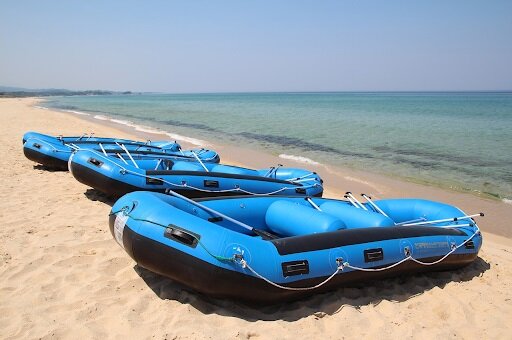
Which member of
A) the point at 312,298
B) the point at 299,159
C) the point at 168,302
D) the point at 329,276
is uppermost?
the point at 329,276

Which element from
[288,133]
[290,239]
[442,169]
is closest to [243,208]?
[290,239]

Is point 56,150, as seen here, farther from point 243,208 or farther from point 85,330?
point 85,330

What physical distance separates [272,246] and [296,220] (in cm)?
104

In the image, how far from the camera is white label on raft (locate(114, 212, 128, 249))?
3.79 metres

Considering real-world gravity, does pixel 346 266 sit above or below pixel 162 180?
below

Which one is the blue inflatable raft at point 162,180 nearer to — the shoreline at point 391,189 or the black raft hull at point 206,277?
the shoreline at point 391,189

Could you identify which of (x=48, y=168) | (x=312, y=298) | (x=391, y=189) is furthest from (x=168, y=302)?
(x=391, y=189)

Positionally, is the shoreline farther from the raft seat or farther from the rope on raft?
the raft seat

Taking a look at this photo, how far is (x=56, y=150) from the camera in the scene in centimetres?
846

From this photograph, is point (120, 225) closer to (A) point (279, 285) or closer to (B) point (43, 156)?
(A) point (279, 285)

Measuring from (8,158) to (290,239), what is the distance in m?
8.75

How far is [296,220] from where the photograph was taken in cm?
459

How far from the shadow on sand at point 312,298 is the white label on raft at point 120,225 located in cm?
49

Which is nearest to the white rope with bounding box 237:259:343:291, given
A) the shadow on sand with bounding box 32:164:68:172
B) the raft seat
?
the raft seat
